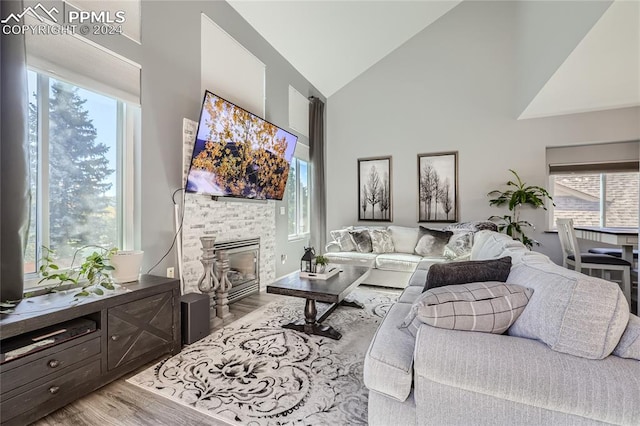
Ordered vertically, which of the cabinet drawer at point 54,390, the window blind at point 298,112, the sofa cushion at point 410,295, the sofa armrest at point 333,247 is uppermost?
the window blind at point 298,112

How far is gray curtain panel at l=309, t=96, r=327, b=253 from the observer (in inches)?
199

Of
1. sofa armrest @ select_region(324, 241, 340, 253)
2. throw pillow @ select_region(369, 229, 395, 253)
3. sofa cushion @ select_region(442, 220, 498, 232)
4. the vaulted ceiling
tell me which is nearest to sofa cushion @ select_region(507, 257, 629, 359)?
the vaulted ceiling

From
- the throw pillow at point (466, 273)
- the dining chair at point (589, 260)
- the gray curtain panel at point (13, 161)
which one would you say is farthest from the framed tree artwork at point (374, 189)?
the gray curtain panel at point (13, 161)

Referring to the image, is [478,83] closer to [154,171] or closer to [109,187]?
→ [154,171]

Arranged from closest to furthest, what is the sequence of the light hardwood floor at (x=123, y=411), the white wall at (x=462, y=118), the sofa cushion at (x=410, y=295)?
1. the light hardwood floor at (x=123, y=411)
2. the sofa cushion at (x=410, y=295)
3. the white wall at (x=462, y=118)

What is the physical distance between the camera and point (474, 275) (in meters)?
1.55

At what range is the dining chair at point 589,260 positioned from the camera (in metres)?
2.99

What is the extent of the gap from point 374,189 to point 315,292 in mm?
3267

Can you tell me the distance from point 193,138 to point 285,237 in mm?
2082

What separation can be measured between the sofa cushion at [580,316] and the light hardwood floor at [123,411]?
60.8 inches

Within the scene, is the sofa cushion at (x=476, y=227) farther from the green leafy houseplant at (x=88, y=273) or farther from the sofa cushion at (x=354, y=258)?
the green leafy houseplant at (x=88, y=273)

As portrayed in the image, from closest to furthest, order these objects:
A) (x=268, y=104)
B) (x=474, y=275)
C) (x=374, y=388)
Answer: (x=374, y=388) < (x=474, y=275) < (x=268, y=104)

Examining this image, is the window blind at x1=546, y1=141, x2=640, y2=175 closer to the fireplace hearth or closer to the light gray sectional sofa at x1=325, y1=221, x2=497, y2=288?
the light gray sectional sofa at x1=325, y1=221, x2=497, y2=288

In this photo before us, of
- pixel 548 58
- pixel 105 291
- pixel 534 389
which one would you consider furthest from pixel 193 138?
pixel 548 58
